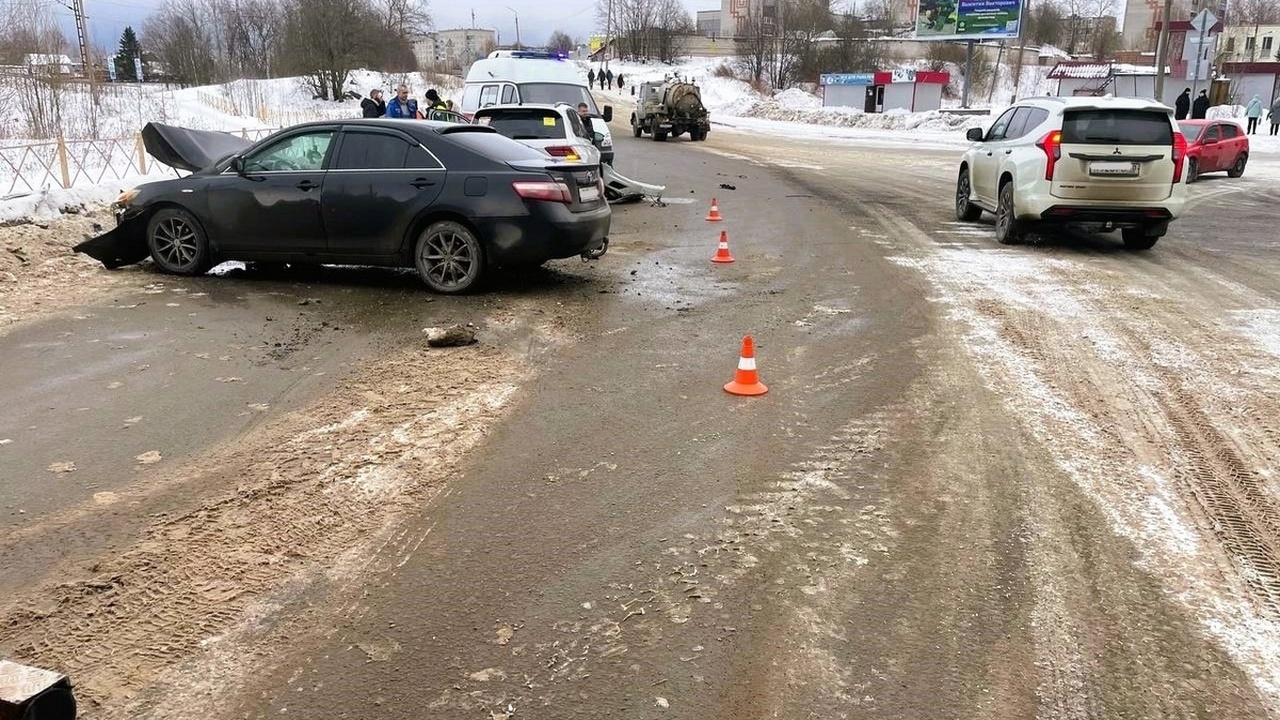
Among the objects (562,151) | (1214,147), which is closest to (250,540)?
(562,151)

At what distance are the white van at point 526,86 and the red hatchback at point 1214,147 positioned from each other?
13580mm

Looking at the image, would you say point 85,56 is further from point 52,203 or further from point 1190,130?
point 1190,130

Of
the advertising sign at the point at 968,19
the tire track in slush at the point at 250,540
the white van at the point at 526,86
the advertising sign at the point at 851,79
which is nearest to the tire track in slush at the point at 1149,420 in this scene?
the tire track in slush at the point at 250,540

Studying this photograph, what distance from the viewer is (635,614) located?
3.30 metres

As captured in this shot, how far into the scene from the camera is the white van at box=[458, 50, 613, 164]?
719 inches

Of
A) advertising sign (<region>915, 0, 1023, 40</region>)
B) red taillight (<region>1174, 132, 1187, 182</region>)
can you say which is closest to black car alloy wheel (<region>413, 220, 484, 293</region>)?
red taillight (<region>1174, 132, 1187, 182</region>)

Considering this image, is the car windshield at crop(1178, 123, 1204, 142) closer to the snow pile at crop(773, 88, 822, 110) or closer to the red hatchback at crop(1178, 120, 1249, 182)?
the red hatchback at crop(1178, 120, 1249, 182)

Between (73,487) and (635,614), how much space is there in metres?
2.86

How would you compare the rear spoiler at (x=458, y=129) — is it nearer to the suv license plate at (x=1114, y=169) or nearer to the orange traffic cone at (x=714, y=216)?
the orange traffic cone at (x=714, y=216)

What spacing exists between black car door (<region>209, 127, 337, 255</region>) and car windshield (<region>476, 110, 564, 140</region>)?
17.6ft

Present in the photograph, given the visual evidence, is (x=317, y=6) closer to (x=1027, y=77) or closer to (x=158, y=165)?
(x=158, y=165)

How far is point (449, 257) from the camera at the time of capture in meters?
8.25

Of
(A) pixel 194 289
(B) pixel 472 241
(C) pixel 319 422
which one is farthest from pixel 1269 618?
(A) pixel 194 289

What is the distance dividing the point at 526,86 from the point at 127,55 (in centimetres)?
8513
